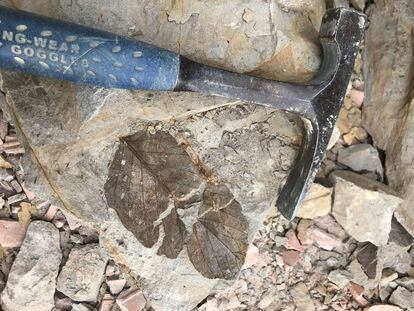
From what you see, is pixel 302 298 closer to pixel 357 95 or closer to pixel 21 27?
pixel 357 95

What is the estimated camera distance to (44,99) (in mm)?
1895

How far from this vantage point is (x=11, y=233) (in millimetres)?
2018

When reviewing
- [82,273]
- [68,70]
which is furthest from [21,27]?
[82,273]

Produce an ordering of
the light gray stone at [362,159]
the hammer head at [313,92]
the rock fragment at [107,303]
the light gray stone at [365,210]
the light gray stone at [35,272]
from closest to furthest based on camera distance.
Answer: the hammer head at [313,92] → the light gray stone at [35,272] → the rock fragment at [107,303] → the light gray stone at [365,210] → the light gray stone at [362,159]

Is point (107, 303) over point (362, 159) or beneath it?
beneath

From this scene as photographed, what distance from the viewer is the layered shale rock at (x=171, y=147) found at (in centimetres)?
191

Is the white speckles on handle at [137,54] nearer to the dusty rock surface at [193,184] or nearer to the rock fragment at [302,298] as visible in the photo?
the dusty rock surface at [193,184]

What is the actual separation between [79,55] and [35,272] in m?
0.78

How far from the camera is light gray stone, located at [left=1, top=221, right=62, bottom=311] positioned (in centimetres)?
198

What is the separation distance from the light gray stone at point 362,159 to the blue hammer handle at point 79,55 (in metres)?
0.95

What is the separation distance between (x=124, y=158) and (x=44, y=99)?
32 cm

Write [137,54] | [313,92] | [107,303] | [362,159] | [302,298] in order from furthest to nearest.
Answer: [362,159], [302,298], [107,303], [313,92], [137,54]

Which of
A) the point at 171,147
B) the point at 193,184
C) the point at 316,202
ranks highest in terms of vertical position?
the point at 171,147

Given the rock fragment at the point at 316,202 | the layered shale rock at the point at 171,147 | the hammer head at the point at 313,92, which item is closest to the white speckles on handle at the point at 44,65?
the layered shale rock at the point at 171,147
